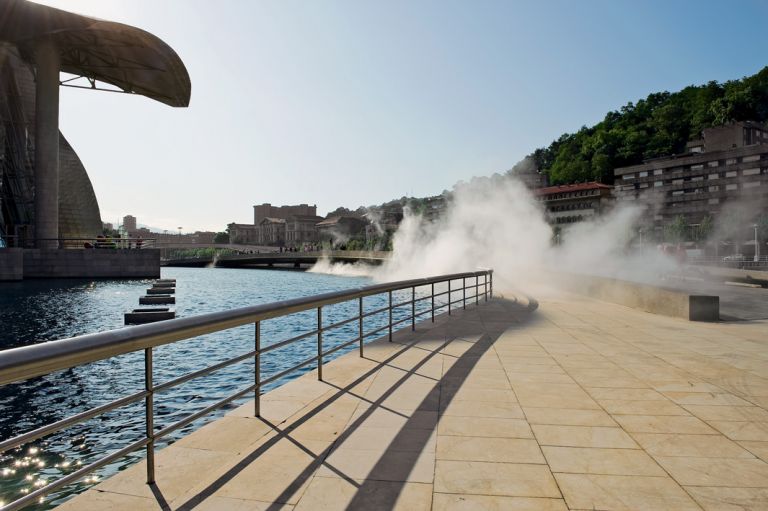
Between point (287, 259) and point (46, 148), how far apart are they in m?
58.1

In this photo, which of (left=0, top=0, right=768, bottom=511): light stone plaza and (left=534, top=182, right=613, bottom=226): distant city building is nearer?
(left=0, top=0, right=768, bottom=511): light stone plaza

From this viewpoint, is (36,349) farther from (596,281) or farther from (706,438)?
(596,281)

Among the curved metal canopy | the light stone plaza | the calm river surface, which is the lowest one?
the calm river surface

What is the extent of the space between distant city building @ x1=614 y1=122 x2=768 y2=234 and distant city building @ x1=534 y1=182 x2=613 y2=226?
4461 millimetres

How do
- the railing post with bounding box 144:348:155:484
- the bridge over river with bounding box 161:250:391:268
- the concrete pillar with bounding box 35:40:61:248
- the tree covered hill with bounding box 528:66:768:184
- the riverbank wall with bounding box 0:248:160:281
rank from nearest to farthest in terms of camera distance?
1. the railing post with bounding box 144:348:155:484
2. the riverbank wall with bounding box 0:248:160:281
3. the concrete pillar with bounding box 35:40:61:248
4. the bridge over river with bounding box 161:250:391:268
5. the tree covered hill with bounding box 528:66:768:184

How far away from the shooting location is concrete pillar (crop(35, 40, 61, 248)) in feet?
140

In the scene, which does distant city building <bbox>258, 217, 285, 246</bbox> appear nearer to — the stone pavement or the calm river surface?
the calm river surface

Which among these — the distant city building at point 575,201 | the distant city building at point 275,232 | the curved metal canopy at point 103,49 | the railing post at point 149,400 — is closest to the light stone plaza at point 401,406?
the railing post at point 149,400

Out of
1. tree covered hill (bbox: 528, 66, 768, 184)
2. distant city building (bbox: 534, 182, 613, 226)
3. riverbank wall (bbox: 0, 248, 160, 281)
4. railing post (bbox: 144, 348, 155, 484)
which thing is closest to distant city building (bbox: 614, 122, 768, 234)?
distant city building (bbox: 534, 182, 613, 226)

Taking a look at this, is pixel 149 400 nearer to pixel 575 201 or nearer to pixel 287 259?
pixel 287 259

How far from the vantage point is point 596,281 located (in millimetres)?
19328

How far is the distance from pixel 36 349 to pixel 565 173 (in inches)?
5663

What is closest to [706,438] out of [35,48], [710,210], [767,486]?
[767,486]

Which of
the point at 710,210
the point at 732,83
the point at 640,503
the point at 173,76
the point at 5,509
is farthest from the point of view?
the point at 732,83
